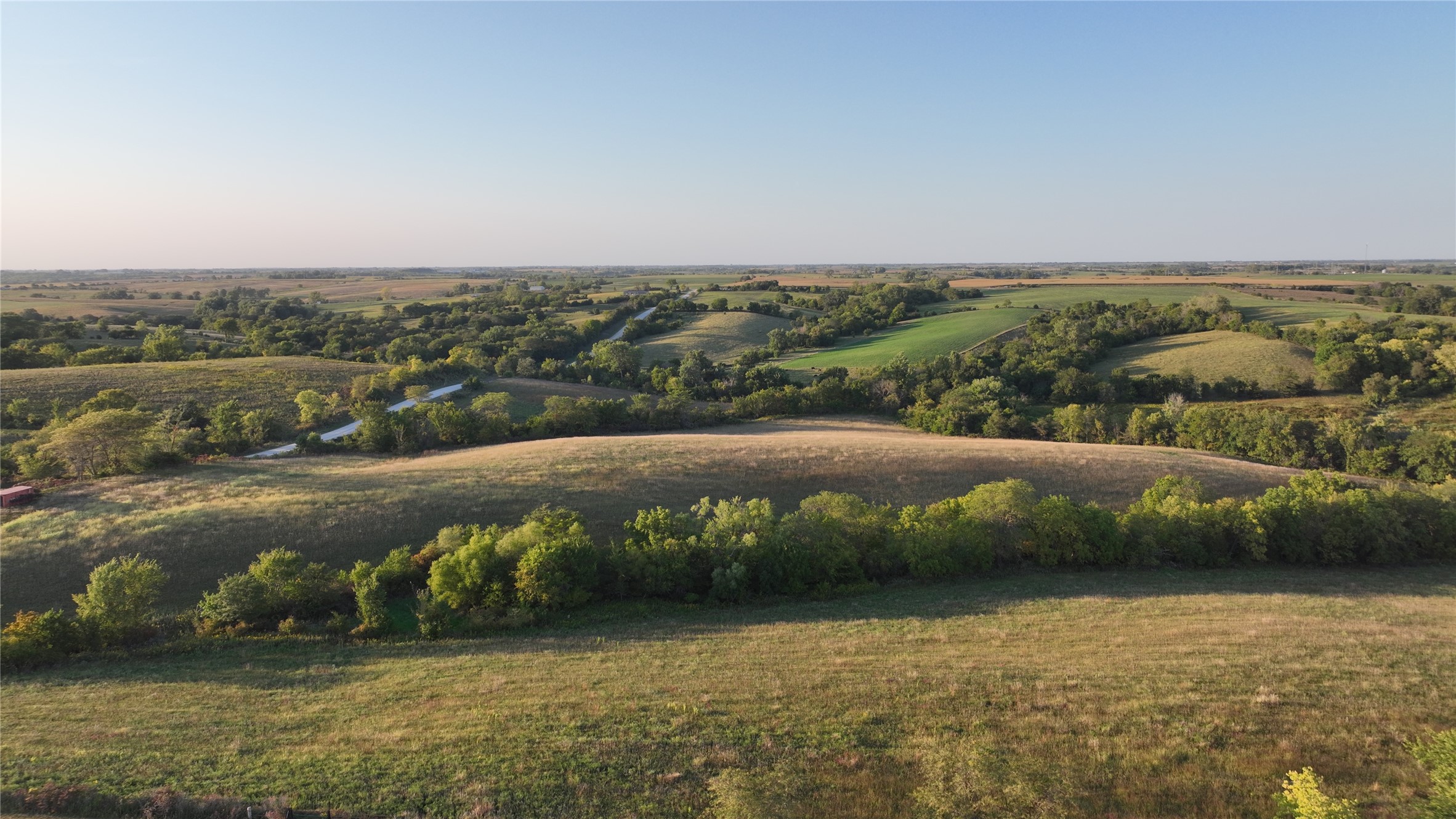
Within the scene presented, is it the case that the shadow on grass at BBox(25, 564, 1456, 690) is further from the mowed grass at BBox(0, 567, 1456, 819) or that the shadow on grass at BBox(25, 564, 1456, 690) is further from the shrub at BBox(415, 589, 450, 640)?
the shrub at BBox(415, 589, 450, 640)

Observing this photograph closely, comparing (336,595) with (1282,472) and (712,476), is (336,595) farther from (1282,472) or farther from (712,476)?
(1282,472)

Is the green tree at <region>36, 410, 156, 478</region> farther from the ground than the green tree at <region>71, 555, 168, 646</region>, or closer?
farther from the ground

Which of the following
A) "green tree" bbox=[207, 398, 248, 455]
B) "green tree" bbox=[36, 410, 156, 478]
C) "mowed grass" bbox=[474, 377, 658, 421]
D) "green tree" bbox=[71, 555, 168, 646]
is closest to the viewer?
"green tree" bbox=[71, 555, 168, 646]

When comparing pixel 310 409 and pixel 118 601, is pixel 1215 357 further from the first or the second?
pixel 310 409

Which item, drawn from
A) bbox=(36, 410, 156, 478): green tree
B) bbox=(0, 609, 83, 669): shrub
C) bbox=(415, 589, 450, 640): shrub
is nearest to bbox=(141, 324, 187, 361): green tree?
bbox=(36, 410, 156, 478): green tree

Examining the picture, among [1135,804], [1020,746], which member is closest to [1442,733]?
[1135,804]

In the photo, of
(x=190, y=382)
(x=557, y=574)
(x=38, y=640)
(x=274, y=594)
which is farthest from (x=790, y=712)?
(x=190, y=382)

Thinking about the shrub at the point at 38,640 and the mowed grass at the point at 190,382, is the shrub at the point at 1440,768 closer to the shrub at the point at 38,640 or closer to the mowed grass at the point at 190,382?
the shrub at the point at 38,640
